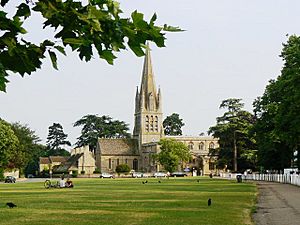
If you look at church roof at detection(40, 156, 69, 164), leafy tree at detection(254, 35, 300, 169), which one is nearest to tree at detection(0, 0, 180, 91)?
leafy tree at detection(254, 35, 300, 169)

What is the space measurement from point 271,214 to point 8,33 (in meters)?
21.0

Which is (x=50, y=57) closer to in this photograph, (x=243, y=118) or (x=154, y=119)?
(x=243, y=118)

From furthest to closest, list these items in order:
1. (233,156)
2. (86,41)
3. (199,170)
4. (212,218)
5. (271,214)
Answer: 1. (199,170)
2. (233,156)
3. (271,214)
4. (212,218)
5. (86,41)

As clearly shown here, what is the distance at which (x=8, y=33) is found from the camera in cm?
485

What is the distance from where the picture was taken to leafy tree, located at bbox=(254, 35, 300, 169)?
52406 millimetres

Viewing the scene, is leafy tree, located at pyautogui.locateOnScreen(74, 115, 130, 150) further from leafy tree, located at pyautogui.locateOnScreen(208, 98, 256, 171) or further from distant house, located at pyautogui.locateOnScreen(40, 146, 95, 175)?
leafy tree, located at pyautogui.locateOnScreen(208, 98, 256, 171)

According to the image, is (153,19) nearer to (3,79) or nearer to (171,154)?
(3,79)

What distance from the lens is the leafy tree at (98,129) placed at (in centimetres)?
19038

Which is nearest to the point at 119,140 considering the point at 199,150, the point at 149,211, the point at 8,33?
the point at 199,150

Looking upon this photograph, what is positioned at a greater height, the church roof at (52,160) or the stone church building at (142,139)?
the stone church building at (142,139)

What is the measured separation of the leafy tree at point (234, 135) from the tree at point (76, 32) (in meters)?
114

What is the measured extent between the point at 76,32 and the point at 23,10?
413 mm

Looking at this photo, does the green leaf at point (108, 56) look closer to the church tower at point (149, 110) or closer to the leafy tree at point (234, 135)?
the leafy tree at point (234, 135)

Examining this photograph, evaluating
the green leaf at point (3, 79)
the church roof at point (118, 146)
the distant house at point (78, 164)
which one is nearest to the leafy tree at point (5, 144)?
the distant house at point (78, 164)
